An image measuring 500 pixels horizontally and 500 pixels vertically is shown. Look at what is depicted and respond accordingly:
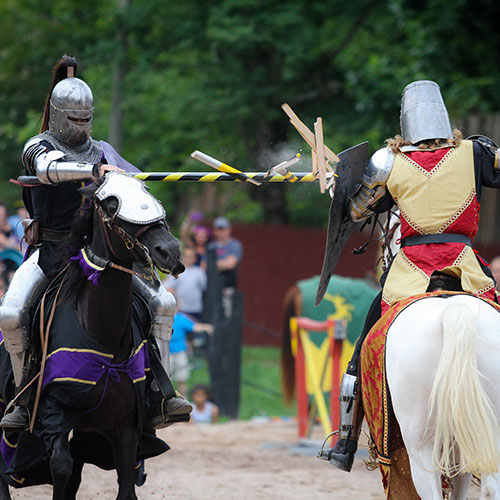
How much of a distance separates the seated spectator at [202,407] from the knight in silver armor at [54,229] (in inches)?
240

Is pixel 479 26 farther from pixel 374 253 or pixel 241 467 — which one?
pixel 241 467

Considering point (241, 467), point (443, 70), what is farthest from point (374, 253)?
point (241, 467)

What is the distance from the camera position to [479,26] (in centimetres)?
1456

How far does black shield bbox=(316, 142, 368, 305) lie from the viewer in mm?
5613

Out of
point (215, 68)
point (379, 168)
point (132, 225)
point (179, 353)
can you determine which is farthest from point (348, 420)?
point (215, 68)

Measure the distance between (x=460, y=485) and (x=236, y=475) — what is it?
3.82 metres

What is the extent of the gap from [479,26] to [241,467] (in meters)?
8.09

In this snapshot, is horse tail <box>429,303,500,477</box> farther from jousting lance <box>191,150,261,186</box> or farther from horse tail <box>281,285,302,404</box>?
horse tail <box>281,285,302,404</box>

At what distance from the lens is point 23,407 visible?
18.8 ft

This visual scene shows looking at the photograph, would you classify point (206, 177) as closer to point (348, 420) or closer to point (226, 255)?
point (348, 420)

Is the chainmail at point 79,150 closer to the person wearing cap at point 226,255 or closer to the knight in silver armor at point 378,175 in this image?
the knight in silver armor at point 378,175

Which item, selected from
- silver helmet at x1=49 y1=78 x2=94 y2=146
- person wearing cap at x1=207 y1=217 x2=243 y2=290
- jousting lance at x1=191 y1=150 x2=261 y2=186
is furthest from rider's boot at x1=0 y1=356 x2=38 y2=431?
person wearing cap at x1=207 y1=217 x2=243 y2=290

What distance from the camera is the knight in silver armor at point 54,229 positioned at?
570cm

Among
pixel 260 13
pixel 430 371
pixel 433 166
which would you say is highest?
pixel 260 13
